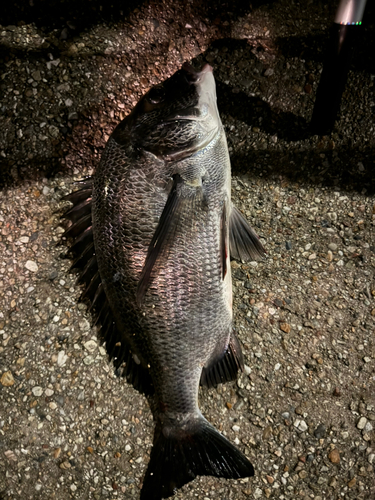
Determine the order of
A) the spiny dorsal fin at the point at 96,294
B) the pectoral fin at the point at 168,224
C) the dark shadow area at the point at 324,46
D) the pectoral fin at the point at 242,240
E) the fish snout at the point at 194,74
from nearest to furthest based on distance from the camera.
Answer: the pectoral fin at the point at 168,224, the fish snout at the point at 194,74, the spiny dorsal fin at the point at 96,294, the pectoral fin at the point at 242,240, the dark shadow area at the point at 324,46

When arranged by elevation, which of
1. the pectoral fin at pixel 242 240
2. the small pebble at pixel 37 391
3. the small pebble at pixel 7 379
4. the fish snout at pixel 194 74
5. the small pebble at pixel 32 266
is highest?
the fish snout at pixel 194 74

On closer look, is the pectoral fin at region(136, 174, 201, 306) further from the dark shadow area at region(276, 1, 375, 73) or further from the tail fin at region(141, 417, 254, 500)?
the dark shadow area at region(276, 1, 375, 73)

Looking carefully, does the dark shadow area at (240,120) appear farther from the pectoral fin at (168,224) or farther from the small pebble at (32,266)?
the pectoral fin at (168,224)

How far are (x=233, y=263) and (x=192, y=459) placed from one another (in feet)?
3.44

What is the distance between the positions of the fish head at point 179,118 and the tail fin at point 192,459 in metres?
1.35

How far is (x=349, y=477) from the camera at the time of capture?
2.12m

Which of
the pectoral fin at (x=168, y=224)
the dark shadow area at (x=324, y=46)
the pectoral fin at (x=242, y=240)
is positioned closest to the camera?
the pectoral fin at (x=168, y=224)

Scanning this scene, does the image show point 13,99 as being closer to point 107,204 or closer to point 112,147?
point 112,147

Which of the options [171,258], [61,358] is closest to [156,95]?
[171,258]

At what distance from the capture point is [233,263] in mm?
2385

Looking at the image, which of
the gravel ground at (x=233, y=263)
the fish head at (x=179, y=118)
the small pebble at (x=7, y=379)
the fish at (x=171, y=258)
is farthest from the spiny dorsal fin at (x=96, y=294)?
the small pebble at (x=7, y=379)

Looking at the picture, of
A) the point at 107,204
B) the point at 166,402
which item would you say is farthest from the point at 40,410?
the point at 107,204

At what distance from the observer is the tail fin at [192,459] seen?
2.01m

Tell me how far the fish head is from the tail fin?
1352 millimetres
